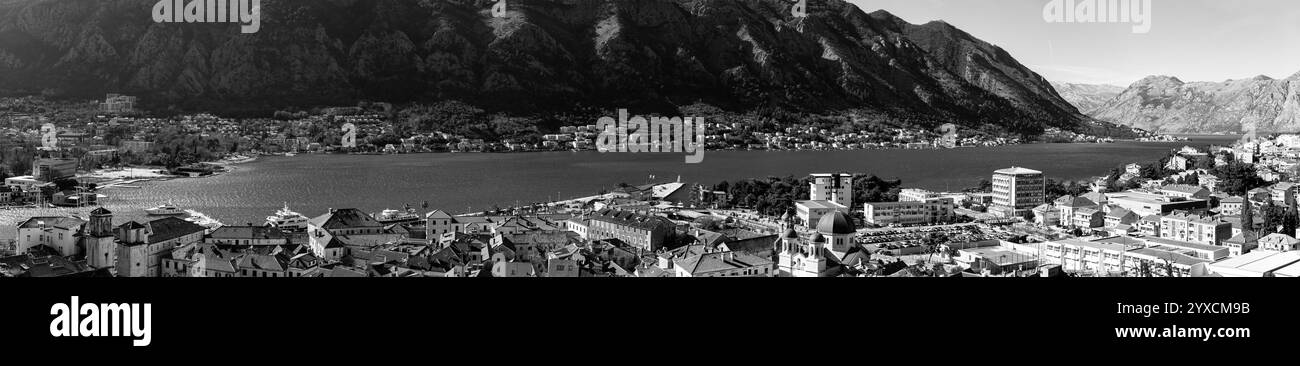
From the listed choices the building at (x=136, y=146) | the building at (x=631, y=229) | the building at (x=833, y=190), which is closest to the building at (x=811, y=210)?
the building at (x=833, y=190)

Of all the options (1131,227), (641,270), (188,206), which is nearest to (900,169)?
(1131,227)

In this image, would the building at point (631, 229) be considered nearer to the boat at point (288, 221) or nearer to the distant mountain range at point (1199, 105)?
the boat at point (288, 221)

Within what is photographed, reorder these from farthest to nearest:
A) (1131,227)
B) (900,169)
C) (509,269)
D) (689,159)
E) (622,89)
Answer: (622,89) < (689,159) < (900,169) < (1131,227) < (509,269)

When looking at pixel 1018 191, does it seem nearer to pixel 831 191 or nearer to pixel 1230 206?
pixel 1230 206

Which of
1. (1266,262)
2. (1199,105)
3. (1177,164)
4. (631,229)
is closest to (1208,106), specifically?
(1199,105)
